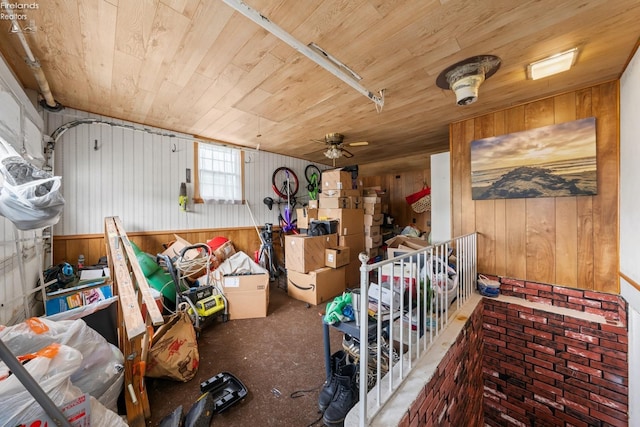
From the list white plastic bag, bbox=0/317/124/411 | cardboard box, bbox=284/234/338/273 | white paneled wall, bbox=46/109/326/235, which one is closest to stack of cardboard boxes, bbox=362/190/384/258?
cardboard box, bbox=284/234/338/273

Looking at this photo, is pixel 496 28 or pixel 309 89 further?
pixel 309 89

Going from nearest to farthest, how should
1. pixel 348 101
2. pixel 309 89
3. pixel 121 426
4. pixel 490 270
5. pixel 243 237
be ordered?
pixel 121 426 → pixel 309 89 → pixel 348 101 → pixel 490 270 → pixel 243 237

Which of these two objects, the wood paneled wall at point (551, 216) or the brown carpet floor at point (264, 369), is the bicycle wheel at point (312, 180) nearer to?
the brown carpet floor at point (264, 369)

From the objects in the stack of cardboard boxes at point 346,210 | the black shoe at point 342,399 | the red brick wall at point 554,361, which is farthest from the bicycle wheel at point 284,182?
the red brick wall at point 554,361

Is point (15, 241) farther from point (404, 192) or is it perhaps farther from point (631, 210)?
point (404, 192)

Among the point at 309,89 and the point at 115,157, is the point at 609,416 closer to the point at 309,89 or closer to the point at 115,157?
the point at 309,89

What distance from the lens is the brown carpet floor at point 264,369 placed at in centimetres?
151

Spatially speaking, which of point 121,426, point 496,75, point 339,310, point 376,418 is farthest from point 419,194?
point 121,426

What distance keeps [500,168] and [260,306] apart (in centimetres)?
322

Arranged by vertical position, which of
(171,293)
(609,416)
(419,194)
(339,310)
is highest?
(419,194)

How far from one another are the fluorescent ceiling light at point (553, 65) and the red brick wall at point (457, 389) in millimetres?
2094

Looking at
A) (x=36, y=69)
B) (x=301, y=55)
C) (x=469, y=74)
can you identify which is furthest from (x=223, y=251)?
(x=469, y=74)

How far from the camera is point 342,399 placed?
1.44m

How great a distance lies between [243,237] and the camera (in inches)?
164
